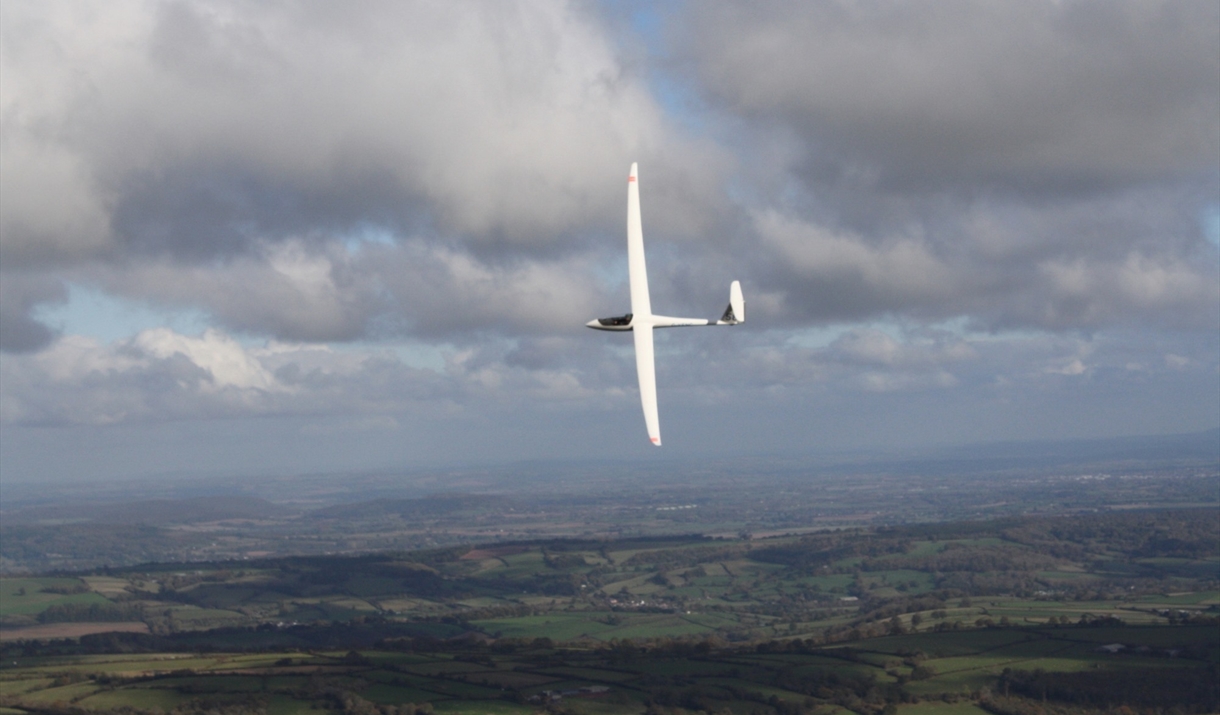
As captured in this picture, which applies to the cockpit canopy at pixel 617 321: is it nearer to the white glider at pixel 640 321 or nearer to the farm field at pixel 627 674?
the white glider at pixel 640 321

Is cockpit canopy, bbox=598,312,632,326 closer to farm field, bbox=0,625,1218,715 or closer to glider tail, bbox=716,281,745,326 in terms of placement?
glider tail, bbox=716,281,745,326

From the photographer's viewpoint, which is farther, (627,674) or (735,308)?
(627,674)

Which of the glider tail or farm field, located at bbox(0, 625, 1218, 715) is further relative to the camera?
farm field, located at bbox(0, 625, 1218, 715)

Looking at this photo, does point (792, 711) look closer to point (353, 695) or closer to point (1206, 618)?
point (353, 695)

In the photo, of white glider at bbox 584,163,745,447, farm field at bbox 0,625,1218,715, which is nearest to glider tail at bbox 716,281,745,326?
white glider at bbox 584,163,745,447

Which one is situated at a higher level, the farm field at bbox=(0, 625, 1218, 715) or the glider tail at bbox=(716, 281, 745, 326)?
the glider tail at bbox=(716, 281, 745, 326)

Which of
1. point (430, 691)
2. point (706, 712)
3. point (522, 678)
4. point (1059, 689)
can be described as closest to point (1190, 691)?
point (1059, 689)

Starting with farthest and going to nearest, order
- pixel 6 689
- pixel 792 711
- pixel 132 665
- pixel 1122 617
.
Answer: pixel 1122 617
pixel 132 665
pixel 6 689
pixel 792 711

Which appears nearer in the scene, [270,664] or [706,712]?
[706,712]

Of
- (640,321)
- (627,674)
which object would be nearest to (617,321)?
(640,321)

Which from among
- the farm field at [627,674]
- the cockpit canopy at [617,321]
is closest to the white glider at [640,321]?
the cockpit canopy at [617,321]

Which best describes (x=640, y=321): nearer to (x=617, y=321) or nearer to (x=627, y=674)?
(x=617, y=321)
